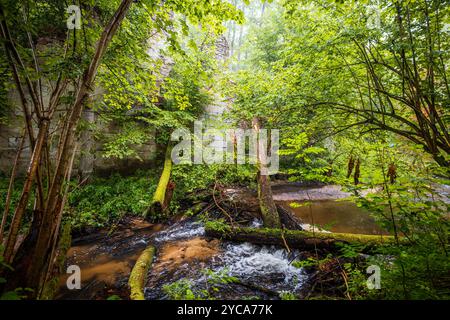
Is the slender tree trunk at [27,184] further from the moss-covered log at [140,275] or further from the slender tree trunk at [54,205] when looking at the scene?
the moss-covered log at [140,275]

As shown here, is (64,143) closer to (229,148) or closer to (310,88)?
(310,88)

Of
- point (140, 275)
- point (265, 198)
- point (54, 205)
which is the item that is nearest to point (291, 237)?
point (265, 198)

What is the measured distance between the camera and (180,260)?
4.51m

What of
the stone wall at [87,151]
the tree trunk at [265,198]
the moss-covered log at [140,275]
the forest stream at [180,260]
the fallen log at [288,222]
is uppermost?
the stone wall at [87,151]

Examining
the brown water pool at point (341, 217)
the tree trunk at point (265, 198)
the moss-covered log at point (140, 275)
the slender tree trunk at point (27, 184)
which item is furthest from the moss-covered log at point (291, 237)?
the slender tree trunk at point (27, 184)

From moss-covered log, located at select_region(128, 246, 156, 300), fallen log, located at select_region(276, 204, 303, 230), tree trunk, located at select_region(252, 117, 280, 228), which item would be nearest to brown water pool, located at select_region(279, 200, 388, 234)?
fallen log, located at select_region(276, 204, 303, 230)

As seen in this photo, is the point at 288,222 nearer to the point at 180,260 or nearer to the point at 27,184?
the point at 180,260

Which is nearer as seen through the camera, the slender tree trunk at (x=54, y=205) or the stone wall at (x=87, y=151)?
the slender tree trunk at (x=54, y=205)

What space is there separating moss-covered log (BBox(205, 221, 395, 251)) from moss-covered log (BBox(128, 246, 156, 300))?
1.76 metres

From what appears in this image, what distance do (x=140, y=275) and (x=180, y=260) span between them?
1016mm

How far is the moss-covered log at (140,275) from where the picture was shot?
3174 millimetres

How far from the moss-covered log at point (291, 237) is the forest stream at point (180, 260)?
0.19 m

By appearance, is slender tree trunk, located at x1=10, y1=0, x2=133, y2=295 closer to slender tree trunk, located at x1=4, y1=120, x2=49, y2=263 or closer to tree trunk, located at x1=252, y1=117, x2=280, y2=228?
slender tree trunk, located at x1=4, y1=120, x2=49, y2=263
